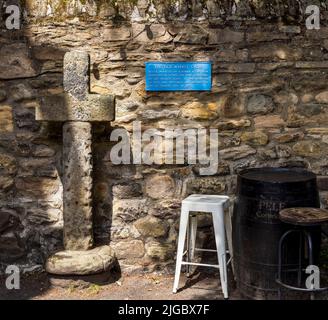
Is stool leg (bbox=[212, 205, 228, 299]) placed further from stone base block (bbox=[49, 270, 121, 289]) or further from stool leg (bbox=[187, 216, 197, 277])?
stone base block (bbox=[49, 270, 121, 289])

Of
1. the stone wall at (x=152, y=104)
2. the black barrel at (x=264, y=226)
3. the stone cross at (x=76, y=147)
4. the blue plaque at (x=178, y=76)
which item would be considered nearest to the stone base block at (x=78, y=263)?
the stone cross at (x=76, y=147)

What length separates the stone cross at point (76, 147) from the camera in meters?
3.82

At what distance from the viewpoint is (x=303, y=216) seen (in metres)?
3.17

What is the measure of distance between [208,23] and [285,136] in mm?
1109

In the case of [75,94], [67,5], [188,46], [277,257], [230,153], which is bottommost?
[277,257]

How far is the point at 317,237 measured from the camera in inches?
137

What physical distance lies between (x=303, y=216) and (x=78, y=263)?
167 centimetres

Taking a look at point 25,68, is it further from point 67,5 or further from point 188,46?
point 188,46

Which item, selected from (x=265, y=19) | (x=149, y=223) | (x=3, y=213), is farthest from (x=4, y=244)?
(x=265, y=19)

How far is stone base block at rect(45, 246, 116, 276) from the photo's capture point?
378 centimetres

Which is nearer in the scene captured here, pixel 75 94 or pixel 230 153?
pixel 75 94

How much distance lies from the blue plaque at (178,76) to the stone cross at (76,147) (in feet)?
1.41

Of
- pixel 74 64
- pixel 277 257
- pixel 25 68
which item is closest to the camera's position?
pixel 277 257

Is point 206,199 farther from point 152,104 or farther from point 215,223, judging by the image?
point 152,104
